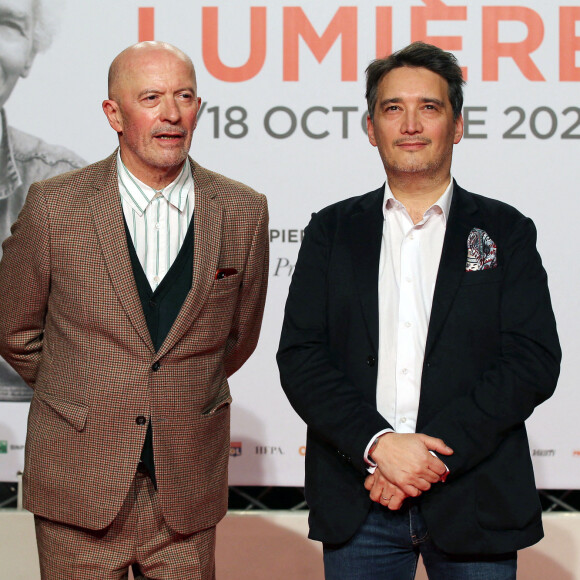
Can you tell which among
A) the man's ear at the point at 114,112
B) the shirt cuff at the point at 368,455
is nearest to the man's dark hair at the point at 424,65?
the man's ear at the point at 114,112

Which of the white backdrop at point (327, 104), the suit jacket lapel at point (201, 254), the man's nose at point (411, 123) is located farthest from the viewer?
the white backdrop at point (327, 104)

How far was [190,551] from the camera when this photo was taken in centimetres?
221

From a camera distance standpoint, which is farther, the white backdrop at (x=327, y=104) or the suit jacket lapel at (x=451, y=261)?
the white backdrop at (x=327, y=104)

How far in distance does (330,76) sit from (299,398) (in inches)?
75.8

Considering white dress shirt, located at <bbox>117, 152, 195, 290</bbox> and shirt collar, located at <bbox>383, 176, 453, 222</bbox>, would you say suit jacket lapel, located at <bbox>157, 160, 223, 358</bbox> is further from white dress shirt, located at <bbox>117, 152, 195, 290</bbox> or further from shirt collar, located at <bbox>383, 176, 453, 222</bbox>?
shirt collar, located at <bbox>383, 176, 453, 222</bbox>

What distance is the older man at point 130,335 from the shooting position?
6.88 feet

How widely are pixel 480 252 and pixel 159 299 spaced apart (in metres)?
0.73

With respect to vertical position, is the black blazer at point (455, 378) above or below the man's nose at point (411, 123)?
Result: below

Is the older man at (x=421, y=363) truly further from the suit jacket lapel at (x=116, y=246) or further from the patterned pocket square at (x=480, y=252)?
the suit jacket lapel at (x=116, y=246)

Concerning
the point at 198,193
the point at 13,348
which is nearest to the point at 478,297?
the point at 198,193

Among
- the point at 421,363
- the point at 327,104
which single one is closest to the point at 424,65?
the point at 421,363

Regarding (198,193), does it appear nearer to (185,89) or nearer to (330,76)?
(185,89)

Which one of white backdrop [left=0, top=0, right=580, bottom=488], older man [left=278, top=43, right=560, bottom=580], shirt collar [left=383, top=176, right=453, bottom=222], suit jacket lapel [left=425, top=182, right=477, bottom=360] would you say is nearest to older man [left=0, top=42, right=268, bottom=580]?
older man [left=278, top=43, right=560, bottom=580]

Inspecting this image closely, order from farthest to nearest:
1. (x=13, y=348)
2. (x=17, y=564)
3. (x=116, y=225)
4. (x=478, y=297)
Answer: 1. (x=17, y=564)
2. (x=13, y=348)
3. (x=116, y=225)
4. (x=478, y=297)
